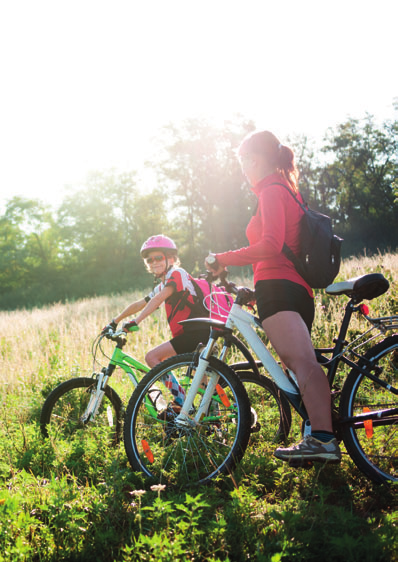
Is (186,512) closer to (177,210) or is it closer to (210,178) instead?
(210,178)

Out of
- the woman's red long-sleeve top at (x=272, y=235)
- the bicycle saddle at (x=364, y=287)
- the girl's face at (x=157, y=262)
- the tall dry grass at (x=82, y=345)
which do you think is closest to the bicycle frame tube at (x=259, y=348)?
the woman's red long-sleeve top at (x=272, y=235)

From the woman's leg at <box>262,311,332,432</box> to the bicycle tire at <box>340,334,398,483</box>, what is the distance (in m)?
0.20

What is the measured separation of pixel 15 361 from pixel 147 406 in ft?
16.2

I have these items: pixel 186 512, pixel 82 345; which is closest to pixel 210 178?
pixel 82 345

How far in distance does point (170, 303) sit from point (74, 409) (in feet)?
4.97

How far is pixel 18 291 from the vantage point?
4397 cm

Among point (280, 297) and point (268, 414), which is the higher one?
point (280, 297)

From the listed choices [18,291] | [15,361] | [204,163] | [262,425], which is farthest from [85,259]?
[262,425]

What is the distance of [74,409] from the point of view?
4469 mm

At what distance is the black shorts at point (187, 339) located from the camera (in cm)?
400

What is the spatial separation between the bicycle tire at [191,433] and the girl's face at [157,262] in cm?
131

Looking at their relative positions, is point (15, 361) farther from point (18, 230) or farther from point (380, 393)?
point (18, 230)

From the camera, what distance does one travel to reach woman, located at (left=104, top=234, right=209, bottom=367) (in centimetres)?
400

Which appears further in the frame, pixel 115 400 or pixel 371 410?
pixel 115 400
